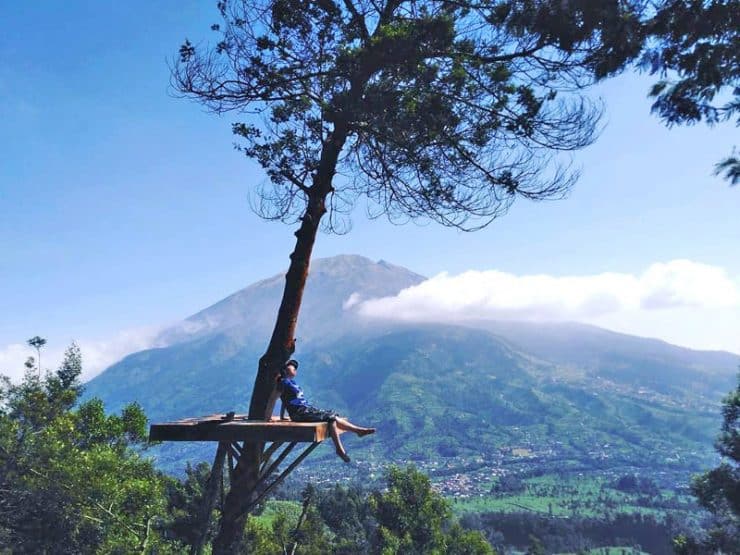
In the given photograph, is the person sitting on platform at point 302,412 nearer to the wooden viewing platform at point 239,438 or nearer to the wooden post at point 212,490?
the wooden viewing platform at point 239,438

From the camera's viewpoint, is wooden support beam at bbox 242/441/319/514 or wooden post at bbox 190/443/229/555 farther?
wooden post at bbox 190/443/229/555

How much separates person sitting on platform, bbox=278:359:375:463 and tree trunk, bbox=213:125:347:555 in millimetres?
270

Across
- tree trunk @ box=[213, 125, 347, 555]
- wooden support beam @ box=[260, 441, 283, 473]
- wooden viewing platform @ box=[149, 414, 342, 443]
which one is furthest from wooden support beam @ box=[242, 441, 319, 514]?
wooden viewing platform @ box=[149, 414, 342, 443]

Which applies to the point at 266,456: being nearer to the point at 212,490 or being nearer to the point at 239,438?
the point at 212,490

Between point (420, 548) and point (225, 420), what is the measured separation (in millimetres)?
32874

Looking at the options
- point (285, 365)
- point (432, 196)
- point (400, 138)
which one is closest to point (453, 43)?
point (400, 138)

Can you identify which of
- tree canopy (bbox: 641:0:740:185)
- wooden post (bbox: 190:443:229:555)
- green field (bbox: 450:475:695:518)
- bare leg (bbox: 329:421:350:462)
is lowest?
green field (bbox: 450:475:695:518)

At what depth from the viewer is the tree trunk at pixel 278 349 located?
23.1 ft

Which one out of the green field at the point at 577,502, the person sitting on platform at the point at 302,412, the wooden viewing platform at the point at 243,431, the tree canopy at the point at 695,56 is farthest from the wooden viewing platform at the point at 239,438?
the green field at the point at 577,502

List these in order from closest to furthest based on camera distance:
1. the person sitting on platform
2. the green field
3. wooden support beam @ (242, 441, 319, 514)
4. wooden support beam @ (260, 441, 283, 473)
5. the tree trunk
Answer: the person sitting on platform
wooden support beam @ (242, 441, 319, 514)
the tree trunk
wooden support beam @ (260, 441, 283, 473)
the green field

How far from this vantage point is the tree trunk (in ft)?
23.1

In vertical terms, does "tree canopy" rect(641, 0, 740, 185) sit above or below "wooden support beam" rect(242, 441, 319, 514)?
above

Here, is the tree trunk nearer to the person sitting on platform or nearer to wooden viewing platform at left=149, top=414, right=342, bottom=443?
the person sitting on platform

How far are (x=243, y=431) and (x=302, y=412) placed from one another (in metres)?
0.77
